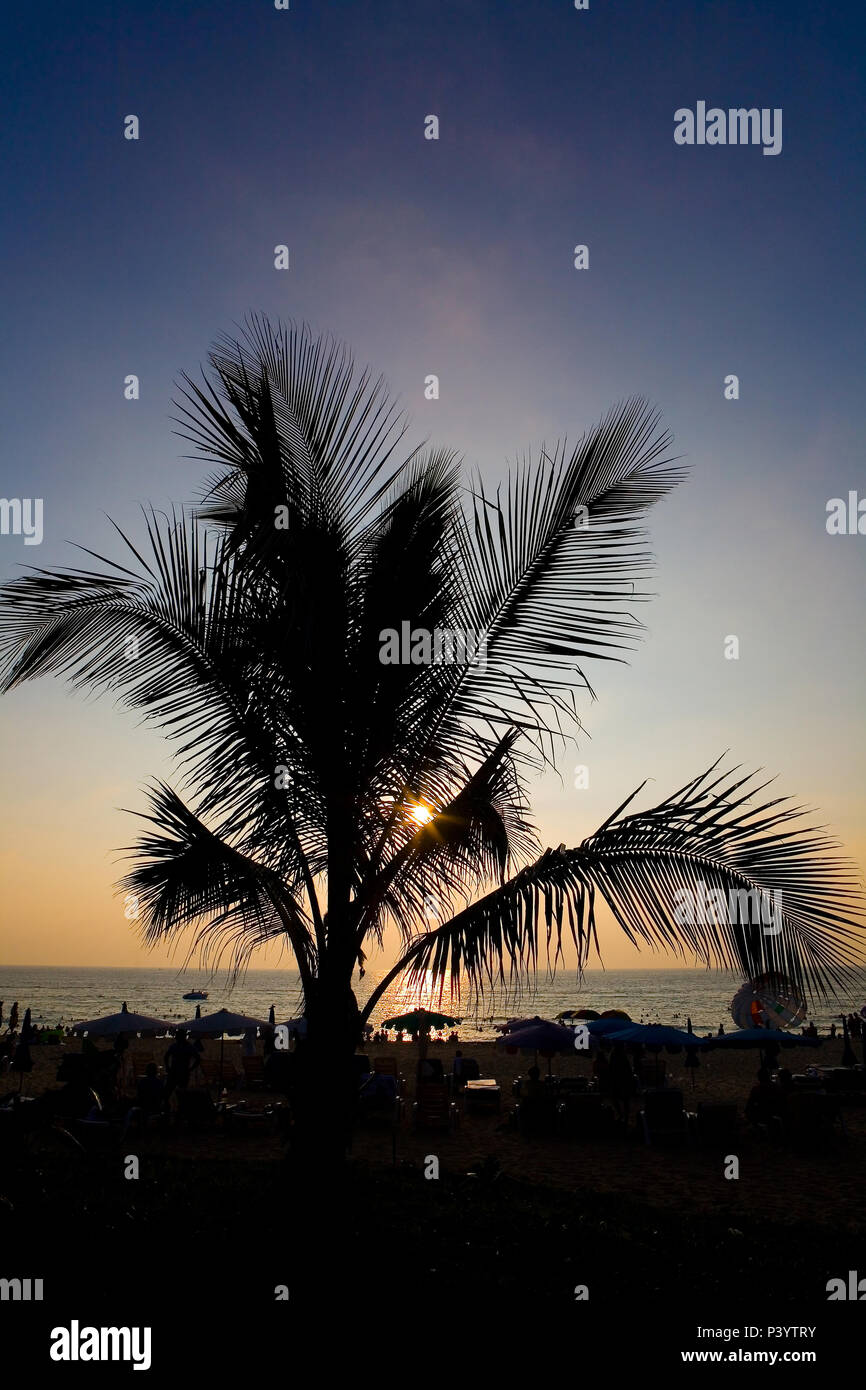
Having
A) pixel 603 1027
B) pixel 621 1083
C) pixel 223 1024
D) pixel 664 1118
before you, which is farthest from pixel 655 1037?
Result: pixel 223 1024

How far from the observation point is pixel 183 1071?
15719mm

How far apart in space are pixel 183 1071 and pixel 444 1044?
23.7 metres

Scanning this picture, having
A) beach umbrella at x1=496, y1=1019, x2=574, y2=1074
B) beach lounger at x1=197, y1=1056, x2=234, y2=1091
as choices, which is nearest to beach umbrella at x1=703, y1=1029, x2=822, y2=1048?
beach umbrella at x1=496, y1=1019, x2=574, y2=1074

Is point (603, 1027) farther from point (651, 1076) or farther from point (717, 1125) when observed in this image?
point (717, 1125)

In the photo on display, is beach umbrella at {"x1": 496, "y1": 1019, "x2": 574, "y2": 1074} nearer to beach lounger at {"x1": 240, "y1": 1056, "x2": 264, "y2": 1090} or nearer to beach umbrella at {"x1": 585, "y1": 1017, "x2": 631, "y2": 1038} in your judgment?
beach umbrella at {"x1": 585, "y1": 1017, "x2": 631, "y2": 1038}

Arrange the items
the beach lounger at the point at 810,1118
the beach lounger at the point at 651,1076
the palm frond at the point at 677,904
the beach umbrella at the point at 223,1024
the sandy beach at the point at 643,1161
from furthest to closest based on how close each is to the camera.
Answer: the beach umbrella at the point at 223,1024 < the beach lounger at the point at 651,1076 < the beach lounger at the point at 810,1118 < the sandy beach at the point at 643,1161 < the palm frond at the point at 677,904

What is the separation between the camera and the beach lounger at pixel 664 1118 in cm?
1345

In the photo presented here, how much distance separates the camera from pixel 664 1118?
13508mm

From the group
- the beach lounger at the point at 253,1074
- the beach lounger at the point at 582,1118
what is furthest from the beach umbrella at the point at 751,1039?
the beach lounger at the point at 253,1074

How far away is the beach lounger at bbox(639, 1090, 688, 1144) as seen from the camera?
529 inches

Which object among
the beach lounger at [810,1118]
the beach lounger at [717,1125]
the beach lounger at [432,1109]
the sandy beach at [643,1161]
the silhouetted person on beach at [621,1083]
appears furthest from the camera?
the silhouetted person on beach at [621,1083]

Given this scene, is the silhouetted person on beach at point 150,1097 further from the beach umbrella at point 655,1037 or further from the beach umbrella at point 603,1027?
the beach umbrella at point 603,1027
